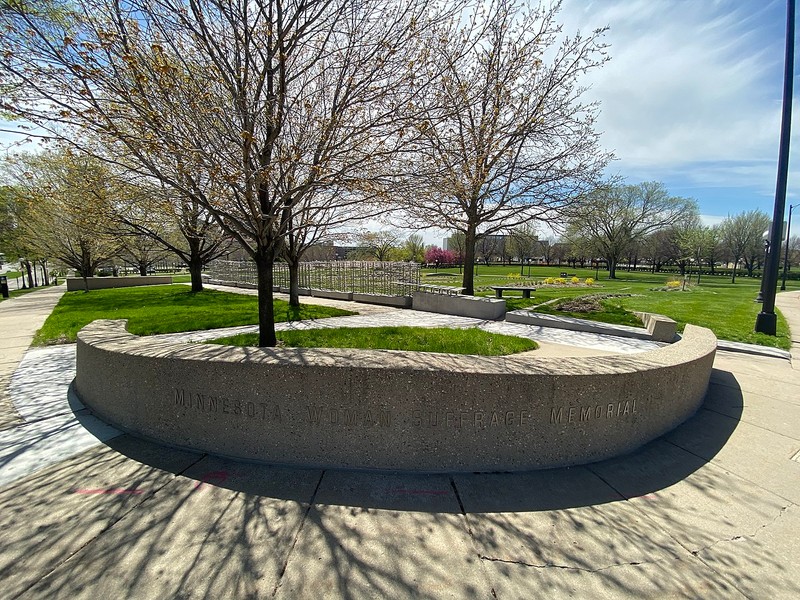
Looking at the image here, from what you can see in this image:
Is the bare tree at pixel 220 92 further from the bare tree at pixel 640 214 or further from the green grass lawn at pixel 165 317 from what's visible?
the bare tree at pixel 640 214

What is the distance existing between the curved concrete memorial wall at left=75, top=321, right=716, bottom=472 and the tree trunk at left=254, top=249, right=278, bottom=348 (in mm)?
2523

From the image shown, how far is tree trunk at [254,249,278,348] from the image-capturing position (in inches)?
237

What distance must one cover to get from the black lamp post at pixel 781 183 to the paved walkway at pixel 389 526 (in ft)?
26.9

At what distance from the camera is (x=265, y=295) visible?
6.16 meters

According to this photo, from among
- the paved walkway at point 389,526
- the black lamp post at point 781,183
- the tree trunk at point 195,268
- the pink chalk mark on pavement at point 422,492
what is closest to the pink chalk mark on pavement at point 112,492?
the paved walkway at point 389,526

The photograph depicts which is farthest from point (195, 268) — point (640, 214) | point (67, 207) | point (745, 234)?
point (745, 234)

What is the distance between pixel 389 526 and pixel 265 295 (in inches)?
181

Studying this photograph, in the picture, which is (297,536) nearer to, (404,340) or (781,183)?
(404,340)

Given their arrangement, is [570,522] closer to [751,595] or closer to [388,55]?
[751,595]

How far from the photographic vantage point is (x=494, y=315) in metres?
11.6

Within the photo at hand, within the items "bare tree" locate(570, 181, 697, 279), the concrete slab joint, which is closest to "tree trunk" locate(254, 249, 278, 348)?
the concrete slab joint

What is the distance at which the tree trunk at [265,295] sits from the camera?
601 cm

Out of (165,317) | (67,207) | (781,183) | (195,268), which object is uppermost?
(781,183)

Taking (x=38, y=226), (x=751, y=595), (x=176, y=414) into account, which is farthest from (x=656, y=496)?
(x=38, y=226)
